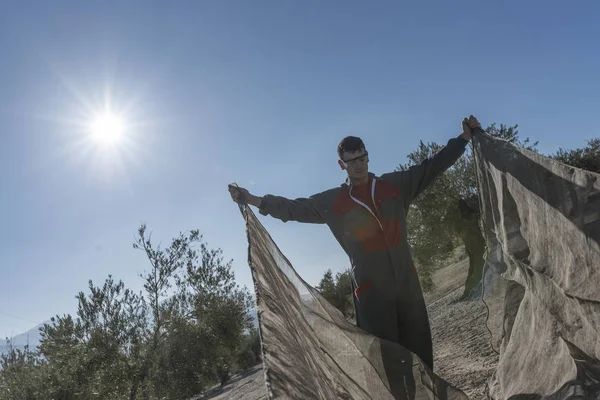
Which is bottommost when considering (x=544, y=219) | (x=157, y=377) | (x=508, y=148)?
(x=157, y=377)

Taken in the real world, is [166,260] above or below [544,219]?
above

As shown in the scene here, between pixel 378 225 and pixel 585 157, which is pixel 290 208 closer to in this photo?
pixel 378 225

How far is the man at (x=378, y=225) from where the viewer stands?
121 inches

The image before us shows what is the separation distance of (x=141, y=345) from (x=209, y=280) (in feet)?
17.9

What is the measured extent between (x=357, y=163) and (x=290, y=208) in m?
0.72

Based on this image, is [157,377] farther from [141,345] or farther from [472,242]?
[472,242]

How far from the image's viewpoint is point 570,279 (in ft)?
7.54

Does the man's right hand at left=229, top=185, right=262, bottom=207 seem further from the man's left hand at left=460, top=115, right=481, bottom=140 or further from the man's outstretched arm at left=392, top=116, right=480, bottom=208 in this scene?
the man's left hand at left=460, top=115, right=481, bottom=140

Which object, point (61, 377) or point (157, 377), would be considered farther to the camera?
point (157, 377)

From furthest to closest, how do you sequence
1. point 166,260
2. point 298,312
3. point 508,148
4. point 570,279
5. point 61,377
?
1. point 166,260
2. point 61,377
3. point 508,148
4. point 298,312
5. point 570,279

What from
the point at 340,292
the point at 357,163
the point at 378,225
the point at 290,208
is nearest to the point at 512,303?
the point at 378,225

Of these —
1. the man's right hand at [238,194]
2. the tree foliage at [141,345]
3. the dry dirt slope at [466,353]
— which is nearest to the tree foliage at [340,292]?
the tree foliage at [141,345]

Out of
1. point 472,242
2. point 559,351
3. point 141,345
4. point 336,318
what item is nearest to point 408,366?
point 336,318

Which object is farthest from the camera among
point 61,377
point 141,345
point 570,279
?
point 141,345
